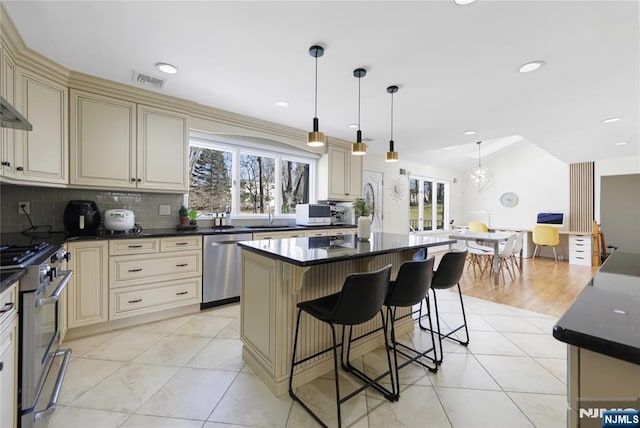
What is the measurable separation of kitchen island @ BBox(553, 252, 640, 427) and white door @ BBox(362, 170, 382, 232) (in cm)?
522

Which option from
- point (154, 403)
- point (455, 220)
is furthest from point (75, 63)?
point (455, 220)

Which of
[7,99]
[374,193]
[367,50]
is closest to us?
[7,99]

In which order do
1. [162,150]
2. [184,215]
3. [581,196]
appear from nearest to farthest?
1. [162,150]
2. [184,215]
3. [581,196]

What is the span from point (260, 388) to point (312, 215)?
8.94 ft

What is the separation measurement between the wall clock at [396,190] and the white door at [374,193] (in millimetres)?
449

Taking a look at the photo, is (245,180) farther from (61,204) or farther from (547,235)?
(547,235)

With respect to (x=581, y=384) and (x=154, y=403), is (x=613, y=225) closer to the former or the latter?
(x=581, y=384)

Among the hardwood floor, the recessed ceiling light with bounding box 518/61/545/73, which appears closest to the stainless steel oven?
the recessed ceiling light with bounding box 518/61/545/73

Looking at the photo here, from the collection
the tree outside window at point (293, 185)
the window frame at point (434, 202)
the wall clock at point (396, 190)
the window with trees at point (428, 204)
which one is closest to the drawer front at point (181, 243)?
the tree outside window at point (293, 185)

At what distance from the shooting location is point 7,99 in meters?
1.99

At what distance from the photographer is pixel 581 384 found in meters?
0.67

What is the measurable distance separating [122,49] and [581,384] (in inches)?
125

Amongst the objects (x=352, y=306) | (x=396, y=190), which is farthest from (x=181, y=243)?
(x=396, y=190)

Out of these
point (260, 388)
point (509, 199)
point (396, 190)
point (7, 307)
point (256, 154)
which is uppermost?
point (256, 154)
